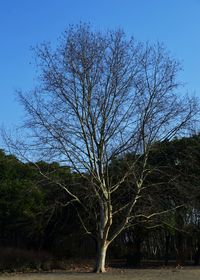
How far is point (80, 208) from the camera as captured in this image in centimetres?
3309

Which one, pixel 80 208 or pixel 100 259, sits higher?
pixel 80 208

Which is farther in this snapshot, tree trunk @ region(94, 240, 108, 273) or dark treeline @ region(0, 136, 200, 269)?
dark treeline @ region(0, 136, 200, 269)

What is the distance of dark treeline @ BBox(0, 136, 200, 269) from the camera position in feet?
86.7

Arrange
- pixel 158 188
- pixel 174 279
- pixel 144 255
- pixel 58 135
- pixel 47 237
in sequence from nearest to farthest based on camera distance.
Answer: pixel 174 279 → pixel 58 135 → pixel 158 188 → pixel 47 237 → pixel 144 255

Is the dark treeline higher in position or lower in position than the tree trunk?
higher

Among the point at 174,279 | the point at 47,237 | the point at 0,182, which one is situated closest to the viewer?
the point at 174,279

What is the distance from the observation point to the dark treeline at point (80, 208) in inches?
1040

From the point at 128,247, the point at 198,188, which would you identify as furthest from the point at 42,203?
the point at 198,188

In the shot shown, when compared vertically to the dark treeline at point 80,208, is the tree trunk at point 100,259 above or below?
below

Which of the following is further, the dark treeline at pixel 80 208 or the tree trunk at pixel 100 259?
the dark treeline at pixel 80 208

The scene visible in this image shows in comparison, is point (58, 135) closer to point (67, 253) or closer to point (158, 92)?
point (158, 92)

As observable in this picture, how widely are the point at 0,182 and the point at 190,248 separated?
14716mm

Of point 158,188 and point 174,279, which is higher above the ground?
point 158,188

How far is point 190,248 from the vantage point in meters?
36.4
